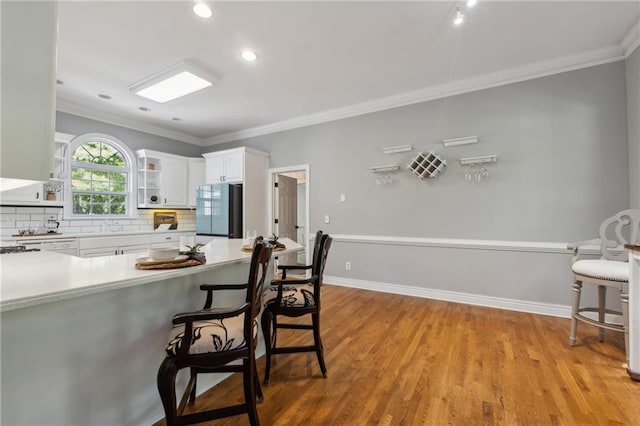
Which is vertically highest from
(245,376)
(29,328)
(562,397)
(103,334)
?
(29,328)

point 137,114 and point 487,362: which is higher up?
point 137,114

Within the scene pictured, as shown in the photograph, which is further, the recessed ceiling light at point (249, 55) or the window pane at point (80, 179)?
the window pane at point (80, 179)

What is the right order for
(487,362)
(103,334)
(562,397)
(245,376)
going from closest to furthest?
(103,334) → (245,376) → (562,397) → (487,362)

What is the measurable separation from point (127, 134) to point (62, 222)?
1.77 meters

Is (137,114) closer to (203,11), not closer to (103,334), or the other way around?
(203,11)

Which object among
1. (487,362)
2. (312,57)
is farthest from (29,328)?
(312,57)

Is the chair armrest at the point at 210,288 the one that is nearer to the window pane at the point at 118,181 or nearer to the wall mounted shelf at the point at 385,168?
the wall mounted shelf at the point at 385,168

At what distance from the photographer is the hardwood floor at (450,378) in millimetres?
1554

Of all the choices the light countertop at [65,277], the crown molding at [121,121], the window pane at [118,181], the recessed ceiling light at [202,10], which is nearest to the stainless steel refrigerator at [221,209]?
the window pane at [118,181]

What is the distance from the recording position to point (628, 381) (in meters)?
1.84

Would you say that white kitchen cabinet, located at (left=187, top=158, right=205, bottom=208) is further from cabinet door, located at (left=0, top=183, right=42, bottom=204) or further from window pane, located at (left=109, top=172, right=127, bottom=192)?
cabinet door, located at (left=0, top=183, right=42, bottom=204)

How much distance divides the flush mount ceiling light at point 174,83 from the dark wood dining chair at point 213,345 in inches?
110

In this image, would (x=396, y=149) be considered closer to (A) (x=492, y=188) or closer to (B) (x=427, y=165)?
(B) (x=427, y=165)

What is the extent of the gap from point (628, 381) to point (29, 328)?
3.36 m
